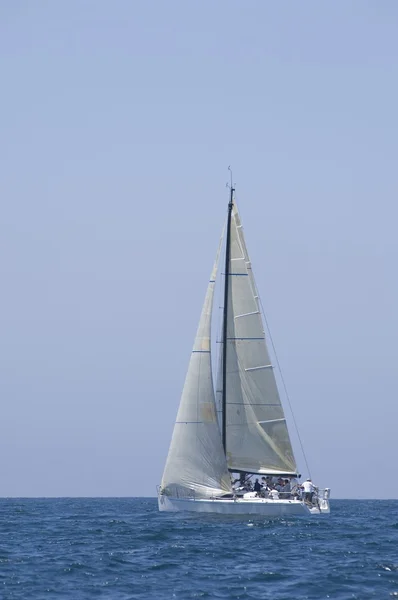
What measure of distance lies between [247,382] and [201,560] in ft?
65.7

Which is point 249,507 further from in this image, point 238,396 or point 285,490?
point 238,396

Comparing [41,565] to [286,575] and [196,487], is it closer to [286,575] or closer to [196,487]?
[286,575]

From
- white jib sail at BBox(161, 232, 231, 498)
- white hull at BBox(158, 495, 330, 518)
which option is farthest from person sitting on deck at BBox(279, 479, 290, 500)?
white jib sail at BBox(161, 232, 231, 498)

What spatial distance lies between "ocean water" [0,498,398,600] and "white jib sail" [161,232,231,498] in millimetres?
1699

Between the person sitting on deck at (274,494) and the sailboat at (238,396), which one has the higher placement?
the sailboat at (238,396)

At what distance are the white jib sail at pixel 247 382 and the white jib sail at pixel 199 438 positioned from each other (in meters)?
1.48

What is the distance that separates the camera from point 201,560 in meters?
36.6

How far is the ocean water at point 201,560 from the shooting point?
3083 cm

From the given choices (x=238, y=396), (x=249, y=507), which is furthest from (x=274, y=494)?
(x=238, y=396)

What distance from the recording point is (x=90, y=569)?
3456cm

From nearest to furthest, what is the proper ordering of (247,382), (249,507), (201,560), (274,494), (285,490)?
(201,560) < (249,507) < (274,494) < (285,490) < (247,382)

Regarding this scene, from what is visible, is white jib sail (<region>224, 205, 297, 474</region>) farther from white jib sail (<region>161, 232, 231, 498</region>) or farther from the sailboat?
white jib sail (<region>161, 232, 231, 498</region>)

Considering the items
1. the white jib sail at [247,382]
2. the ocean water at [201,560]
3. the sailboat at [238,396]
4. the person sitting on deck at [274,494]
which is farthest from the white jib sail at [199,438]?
the person sitting on deck at [274,494]

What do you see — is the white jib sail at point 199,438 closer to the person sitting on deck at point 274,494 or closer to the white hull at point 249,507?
the white hull at point 249,507
